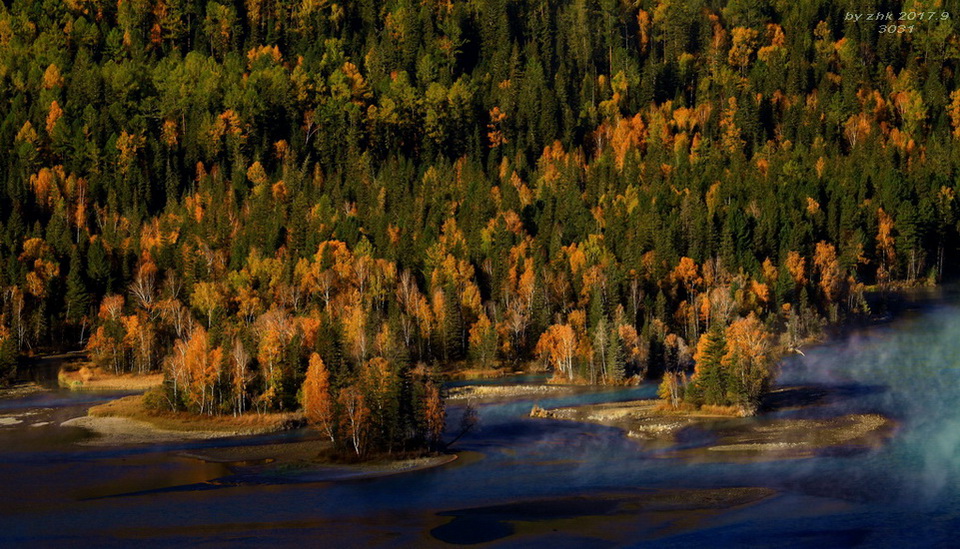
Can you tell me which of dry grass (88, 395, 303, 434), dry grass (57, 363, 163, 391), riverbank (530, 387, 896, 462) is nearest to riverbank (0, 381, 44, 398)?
dry grass (57, 363, 163, 391)

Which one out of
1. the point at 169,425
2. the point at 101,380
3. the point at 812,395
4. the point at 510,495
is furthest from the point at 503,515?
the point at 101,380

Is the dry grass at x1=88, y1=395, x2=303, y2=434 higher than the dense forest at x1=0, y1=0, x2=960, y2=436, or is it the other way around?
the dense forest at x1=0, y1=0, x2=960, y2=436

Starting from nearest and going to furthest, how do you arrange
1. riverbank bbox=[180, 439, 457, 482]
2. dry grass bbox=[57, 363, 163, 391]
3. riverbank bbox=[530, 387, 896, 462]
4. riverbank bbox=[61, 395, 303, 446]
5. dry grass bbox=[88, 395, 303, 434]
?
riverbank bbox=[180, 439, 457, 482]
riverbank bbox=[530, 387, 896, 462]
riverbank bbox=[61, 395, 303, 446]
dry grass bbox=[88, 395, 303, 434]
dry grass bbox=[57, 363, 163, 391]

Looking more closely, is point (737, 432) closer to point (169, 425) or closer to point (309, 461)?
point (309, 461)

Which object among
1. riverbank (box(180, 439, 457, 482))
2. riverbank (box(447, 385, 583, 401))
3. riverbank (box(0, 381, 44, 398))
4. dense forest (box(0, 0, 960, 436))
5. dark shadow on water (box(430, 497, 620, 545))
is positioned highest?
dense forest (box(0, 0, 960, 436))

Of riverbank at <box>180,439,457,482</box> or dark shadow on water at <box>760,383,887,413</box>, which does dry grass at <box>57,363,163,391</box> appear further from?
dark shadow on water at <box>760,383,887,413</box>

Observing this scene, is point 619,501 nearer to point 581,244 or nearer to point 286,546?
point 286,546

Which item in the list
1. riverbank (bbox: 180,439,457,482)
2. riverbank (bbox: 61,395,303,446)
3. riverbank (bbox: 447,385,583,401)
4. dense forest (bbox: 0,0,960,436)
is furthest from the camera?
riverbank (bbox: 447,385,583,401)
